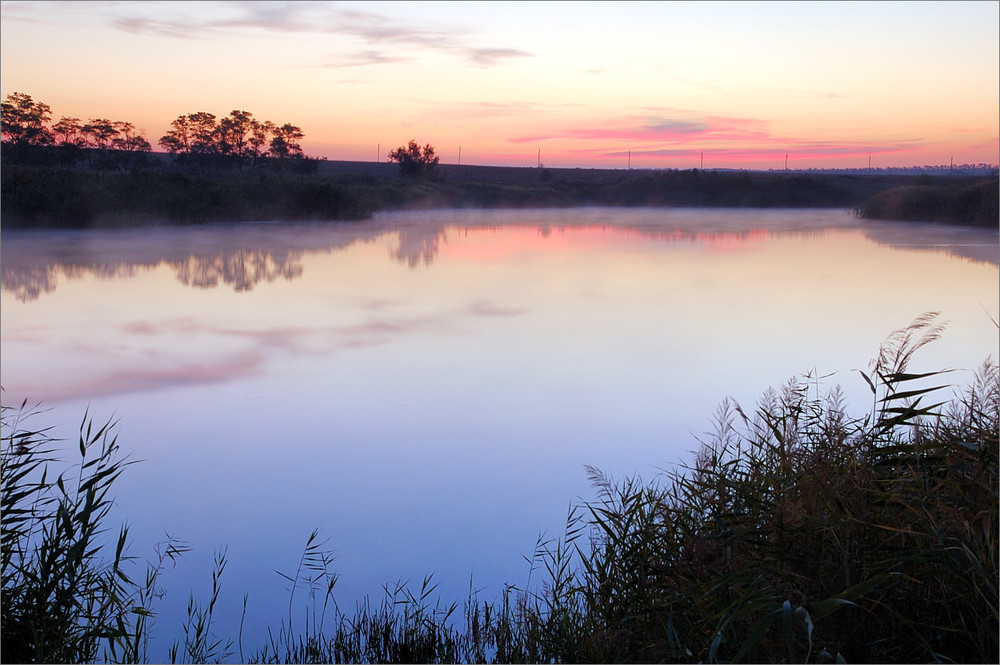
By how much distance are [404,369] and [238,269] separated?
23.1ft

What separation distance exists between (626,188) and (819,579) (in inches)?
1495

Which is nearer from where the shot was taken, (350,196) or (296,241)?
(296,241)

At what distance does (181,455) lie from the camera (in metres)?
5.08

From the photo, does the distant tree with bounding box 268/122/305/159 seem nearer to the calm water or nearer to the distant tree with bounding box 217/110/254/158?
the distant tree with bounding box 217/110/254/158

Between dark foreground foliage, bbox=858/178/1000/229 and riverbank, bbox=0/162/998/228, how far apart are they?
0.11 ft

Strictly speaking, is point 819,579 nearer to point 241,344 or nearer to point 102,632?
point 102,632

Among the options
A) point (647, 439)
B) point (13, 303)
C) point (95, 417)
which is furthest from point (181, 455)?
point (13, 303)

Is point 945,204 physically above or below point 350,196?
below

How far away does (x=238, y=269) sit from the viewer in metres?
13.4

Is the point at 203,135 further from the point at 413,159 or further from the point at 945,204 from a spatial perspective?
the point at 945,204

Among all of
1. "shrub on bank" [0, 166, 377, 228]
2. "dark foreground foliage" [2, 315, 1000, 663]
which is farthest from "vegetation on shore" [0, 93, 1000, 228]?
"dark foreground foliage" [2, 315, 1000, 663]

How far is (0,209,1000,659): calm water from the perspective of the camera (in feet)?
13.4

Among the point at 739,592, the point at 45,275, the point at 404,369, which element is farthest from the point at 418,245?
the point at 739,592

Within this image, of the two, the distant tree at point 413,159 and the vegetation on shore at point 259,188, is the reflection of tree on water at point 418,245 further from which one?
the distant tree at point 413,159
